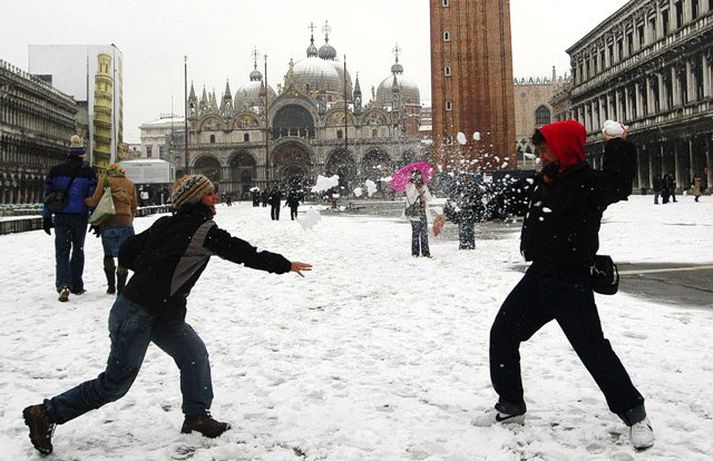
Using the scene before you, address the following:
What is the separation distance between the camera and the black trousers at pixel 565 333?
11.3ft

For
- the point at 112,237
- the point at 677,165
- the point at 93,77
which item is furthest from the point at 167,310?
the point at 93,77

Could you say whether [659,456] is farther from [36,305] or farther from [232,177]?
[232,177]

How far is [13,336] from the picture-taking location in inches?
243

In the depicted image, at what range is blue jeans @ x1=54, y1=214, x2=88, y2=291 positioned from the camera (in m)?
7.71

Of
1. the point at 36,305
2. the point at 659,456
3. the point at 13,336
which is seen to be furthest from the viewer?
the point at 36,305

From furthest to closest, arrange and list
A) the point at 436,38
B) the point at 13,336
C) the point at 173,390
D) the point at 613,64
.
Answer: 1. the point at 436,38
2. the point at 613,64
3. the point at 13,336
4. the point at 173,390

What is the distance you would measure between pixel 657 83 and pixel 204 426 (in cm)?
4660

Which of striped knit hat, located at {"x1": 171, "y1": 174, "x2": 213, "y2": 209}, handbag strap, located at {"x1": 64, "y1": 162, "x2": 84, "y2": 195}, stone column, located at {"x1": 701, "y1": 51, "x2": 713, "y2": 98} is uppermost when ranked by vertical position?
stone column, located at {"x1": 701, "y1": 51, "x2": 713, "y2": 98}

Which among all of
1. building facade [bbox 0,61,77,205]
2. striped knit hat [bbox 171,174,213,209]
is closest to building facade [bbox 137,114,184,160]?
building facade [bbox 0,61,77,205]

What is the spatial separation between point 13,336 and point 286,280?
4.35 m

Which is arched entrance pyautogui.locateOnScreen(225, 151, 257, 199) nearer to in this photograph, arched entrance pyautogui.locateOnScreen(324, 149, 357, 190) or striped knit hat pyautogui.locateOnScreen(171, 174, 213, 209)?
arched entrance pyautogui.locateOnScreen(324, 149, 357, 190)

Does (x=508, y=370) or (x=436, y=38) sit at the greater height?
(x=436, y=38)

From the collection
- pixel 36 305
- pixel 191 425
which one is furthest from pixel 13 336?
pixel 191 425

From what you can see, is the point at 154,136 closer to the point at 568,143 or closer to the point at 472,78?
the point at 472,78
